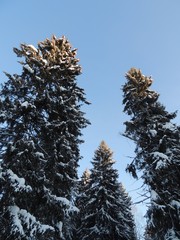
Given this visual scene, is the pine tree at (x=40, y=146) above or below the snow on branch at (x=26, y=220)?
above

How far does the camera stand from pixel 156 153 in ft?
51.1

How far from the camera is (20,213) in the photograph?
1089cm

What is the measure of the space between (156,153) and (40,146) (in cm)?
680

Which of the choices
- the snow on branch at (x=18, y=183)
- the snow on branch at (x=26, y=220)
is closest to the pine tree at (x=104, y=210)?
the snow on branch at (x=26, y=220)

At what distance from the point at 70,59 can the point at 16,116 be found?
6685 millimetres

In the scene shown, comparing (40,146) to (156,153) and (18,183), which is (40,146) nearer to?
(18,183)

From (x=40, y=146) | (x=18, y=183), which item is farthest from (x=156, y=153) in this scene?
(x=18, y=183)

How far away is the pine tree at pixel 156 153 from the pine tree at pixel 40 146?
4216 millimetres

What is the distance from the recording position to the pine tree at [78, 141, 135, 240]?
69.7ft

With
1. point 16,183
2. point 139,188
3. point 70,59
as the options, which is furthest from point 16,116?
point 139,188

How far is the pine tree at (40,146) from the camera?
11.1 meters

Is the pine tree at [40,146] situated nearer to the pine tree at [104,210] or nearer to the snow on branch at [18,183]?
the snow on branch at [18,183]

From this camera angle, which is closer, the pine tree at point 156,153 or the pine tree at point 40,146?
the pine tree at point 40,146

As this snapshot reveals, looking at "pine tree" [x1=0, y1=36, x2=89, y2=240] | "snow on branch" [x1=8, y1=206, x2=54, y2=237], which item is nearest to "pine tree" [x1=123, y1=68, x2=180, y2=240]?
"pine tree" [x1=0, y1=36, x2=89, y2=240]
